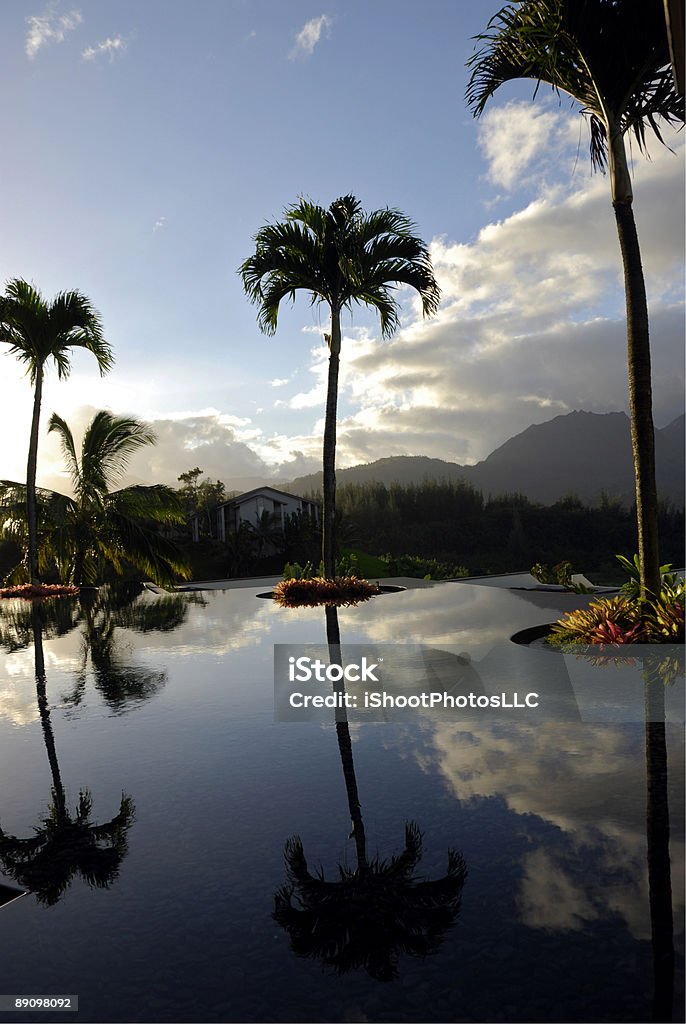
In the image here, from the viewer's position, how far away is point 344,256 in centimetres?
1417

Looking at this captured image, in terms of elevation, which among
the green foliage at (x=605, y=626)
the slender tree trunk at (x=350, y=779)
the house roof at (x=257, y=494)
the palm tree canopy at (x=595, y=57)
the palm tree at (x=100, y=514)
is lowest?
the slender tree trunk at (x=350, y=779)

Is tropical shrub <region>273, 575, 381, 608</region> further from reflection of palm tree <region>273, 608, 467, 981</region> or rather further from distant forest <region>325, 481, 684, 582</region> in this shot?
distant forest <region>325, 481, 684, 582</region>

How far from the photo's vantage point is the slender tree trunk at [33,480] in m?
18.3

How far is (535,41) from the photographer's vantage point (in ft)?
28.2

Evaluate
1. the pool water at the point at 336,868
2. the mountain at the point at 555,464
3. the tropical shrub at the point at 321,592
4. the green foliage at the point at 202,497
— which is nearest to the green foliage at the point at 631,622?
the pool water at the point at 336,868

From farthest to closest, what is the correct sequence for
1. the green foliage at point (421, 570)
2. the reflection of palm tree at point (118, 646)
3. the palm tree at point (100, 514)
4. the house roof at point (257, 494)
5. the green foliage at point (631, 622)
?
the house roof at point (257, 494)
the green foliage at point (421, 570)
the palm tree at point (100, 514)
the green foliage at point (631, 622)
the reflection of palm tree at point (118, 646)

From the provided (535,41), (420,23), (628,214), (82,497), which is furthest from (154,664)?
(82,497)

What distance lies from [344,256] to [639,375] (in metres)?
7.73

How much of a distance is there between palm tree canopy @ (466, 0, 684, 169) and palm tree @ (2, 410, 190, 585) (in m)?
13.4

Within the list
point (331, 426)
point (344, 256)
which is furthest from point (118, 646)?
point (344, 256)

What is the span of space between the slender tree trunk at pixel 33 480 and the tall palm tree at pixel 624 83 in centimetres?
1403

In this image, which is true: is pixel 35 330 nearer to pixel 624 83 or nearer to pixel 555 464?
pixel 624 83

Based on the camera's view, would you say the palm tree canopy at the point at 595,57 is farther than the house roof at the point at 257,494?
No

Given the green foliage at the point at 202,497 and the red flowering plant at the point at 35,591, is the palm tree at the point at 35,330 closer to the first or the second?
the red flowering plant at the point at 35,591
